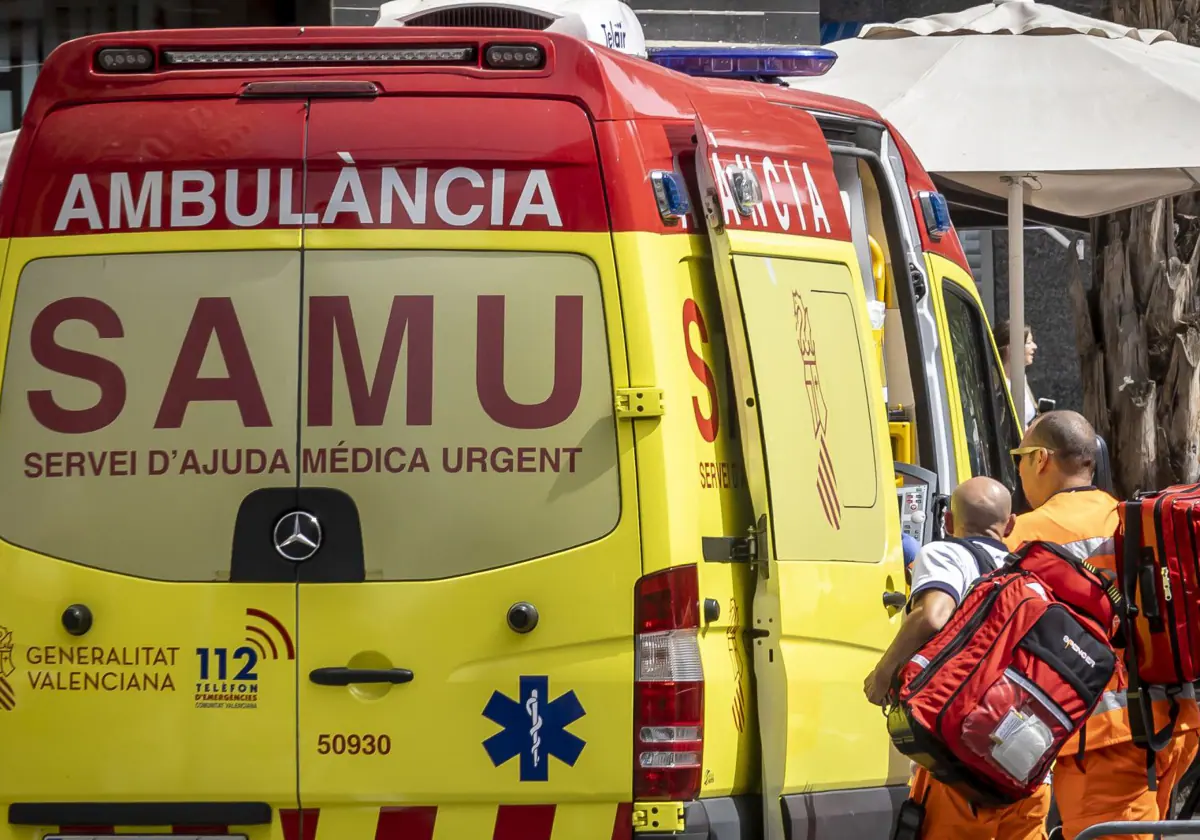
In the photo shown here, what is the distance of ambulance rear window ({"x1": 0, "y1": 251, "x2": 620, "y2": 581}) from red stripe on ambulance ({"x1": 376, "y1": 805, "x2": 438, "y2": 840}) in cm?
51

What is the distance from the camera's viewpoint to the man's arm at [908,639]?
4.73 metres

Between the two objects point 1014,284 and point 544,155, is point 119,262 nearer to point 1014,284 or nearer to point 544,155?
point 544,155

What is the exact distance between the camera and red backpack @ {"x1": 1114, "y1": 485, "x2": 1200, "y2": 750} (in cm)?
475

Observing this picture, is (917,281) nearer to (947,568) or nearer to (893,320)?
(893,320)

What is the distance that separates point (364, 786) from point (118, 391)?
1.03m

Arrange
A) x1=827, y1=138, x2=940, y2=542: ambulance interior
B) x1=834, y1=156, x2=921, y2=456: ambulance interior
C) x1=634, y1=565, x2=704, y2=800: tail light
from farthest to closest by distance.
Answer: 1. x1=834, y1=156, x2=921, y2=456: ambulance interior
2. x1=827, y1=138, x2=940, y2=542: ambulance interior
3. x1=634, y1=565, x2=704, y2=800: tail light

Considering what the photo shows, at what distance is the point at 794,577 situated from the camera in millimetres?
4672

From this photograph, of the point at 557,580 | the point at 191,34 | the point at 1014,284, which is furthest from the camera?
the point at 1014,284

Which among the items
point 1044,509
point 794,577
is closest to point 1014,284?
point 1044,509

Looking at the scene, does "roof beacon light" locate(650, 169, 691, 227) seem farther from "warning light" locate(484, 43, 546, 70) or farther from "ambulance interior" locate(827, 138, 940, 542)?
"ambulance interior" locate(827, 138, 940, 542)

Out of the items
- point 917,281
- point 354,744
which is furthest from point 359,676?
point 917,281

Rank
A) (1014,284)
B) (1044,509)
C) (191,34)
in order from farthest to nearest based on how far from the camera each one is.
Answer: (1014,284) < (1044,509) < (191,34)

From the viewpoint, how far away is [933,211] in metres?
6.69

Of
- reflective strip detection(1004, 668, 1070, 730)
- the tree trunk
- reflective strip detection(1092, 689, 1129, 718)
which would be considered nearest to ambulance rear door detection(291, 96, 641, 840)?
reflective strip detection(1004, 668, 1070, 730)
